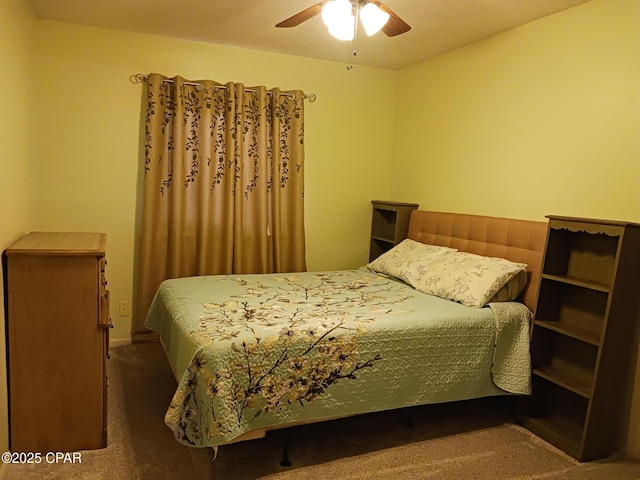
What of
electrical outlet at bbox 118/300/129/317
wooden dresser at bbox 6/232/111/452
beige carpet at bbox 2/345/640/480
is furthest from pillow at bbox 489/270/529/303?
electrical outlet at bbox 118/300/129/317

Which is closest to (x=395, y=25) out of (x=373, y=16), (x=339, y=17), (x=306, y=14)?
(x=373, y=16)

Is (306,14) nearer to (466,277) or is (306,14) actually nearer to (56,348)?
(466,277)

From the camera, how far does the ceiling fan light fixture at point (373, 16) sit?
2.29 meters

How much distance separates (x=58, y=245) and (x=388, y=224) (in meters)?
2.83

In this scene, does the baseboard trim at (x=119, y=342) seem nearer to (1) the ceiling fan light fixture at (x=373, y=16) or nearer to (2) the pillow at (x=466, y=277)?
(2) the pillow at (x=466, y=277)

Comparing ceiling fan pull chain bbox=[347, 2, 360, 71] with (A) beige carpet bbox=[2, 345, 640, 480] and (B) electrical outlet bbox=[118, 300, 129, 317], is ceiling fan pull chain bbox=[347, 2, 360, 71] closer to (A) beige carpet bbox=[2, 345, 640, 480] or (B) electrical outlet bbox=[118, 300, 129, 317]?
(A) beige carpet bbox=[2, 345, 640, 480]

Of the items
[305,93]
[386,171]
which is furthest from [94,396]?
[386,171]

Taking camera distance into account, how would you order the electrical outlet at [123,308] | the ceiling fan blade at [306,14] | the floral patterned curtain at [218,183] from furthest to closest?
1. the electrical outlet at [123,308]
2. the floral patterned curtain at [218,183]
3. the ceiling fan blade at [306,14]

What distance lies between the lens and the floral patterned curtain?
3.68m

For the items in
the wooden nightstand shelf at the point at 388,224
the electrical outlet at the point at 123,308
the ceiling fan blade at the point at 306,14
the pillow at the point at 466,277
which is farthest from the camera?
the wooden nightstand shelf at the point at 388,224

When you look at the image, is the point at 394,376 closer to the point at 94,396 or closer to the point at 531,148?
the point at 94,396

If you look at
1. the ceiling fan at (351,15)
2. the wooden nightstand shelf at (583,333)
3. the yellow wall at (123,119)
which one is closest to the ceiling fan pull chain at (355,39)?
the ceiling fan at (351,15)

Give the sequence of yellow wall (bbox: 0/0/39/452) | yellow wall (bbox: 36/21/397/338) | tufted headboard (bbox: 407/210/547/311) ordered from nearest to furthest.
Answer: yellow wall (bbox: 0/0/39/452)
tufted headboard (bbox: 407/210/547/311)
yellow wall (bbox: 36/21/397/338)

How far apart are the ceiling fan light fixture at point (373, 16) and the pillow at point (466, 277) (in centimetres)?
152
